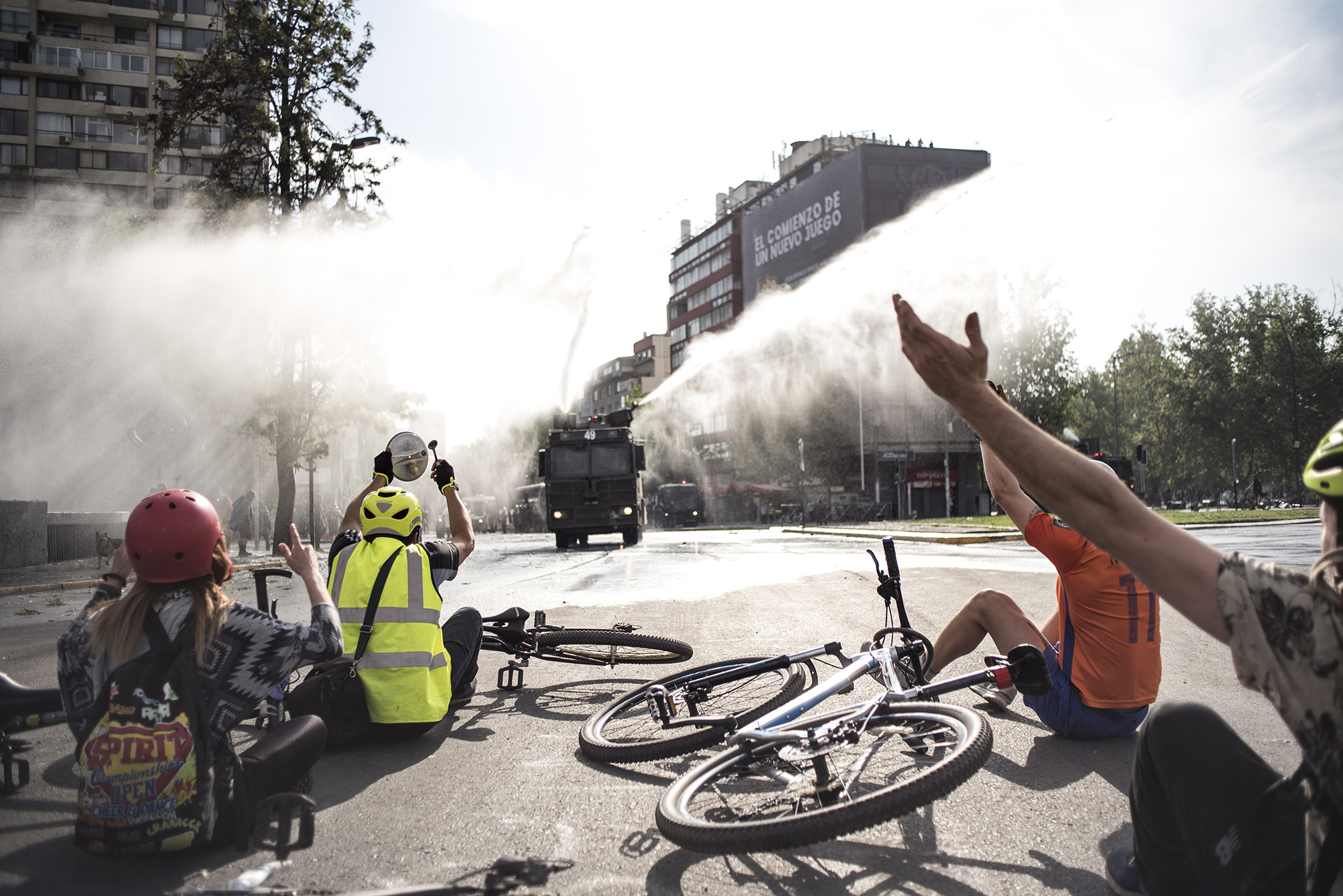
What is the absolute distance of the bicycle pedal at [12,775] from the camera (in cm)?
353

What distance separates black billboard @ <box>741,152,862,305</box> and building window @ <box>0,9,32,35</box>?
51968 mm

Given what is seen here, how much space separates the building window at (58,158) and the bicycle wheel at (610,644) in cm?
6467

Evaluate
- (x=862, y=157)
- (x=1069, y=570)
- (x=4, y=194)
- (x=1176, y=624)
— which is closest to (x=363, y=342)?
(x=1176, y=624)

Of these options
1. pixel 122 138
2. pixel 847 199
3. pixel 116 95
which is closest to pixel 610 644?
pixel 847 199

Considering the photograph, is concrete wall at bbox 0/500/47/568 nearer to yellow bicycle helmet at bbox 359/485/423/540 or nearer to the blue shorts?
yellow bicycle helmet at bbox 359/485/423/540

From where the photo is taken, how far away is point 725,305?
3319 inches

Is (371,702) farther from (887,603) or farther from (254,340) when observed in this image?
(254,340)

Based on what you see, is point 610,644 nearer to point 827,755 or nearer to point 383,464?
point 383,464

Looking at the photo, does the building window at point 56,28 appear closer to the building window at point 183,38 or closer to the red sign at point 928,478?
the building window at point 183,38

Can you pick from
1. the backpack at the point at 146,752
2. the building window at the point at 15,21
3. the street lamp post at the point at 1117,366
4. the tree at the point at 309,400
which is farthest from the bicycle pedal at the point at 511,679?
the street lamp post at the point at 1117,366

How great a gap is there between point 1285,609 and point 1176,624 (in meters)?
7.13

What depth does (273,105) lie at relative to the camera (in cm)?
2277

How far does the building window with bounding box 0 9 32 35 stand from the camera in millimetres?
53256

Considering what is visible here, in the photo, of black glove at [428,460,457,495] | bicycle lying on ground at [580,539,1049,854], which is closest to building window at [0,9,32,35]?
black glove at [428,460,457,495]
